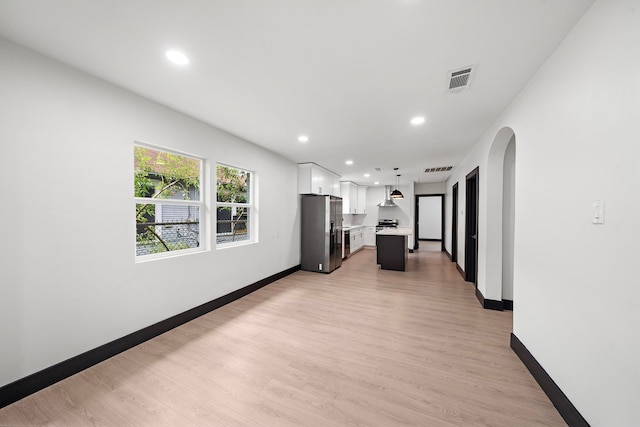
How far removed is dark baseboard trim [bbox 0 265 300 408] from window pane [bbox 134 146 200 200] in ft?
4.94

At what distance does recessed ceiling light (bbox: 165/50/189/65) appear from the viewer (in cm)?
181

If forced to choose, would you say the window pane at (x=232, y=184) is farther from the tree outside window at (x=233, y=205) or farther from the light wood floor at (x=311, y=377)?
the light wood floor at (x=311, y=377)

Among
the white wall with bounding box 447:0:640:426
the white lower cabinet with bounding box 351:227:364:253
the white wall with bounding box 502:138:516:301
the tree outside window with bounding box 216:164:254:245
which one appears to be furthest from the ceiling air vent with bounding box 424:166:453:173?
the tree outside window with bounding box 216:164:254:245

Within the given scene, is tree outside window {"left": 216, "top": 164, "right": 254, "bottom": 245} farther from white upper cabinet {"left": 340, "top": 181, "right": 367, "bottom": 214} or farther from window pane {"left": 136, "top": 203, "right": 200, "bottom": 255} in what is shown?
white upper cabinet {"left": 340, "top": 181, "right": 367, "bottom": 214}

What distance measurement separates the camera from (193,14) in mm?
1452

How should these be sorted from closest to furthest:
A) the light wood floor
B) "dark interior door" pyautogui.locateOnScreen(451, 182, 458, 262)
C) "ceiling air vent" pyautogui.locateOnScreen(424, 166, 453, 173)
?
1. the light wood floor
2. "ceiling air vent" pyautogui.locateOnScreen(424, 166, 453, 173)
3. "dark interior door" pyautogui.locateOnScreen(451, 182, 458, 262)

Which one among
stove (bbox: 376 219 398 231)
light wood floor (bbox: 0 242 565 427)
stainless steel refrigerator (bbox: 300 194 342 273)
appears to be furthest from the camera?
stove (bbox: 376 219 398 231)

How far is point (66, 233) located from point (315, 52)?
256 cm

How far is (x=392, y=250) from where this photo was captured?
5.87 meters

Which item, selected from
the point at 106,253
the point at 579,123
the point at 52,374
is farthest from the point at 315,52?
the point at 52,374

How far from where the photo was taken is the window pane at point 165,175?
2688 millimetres

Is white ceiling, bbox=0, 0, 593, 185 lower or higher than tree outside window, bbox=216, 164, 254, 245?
higher

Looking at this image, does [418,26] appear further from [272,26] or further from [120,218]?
[120,218]

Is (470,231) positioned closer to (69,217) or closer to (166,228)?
(166,228)
